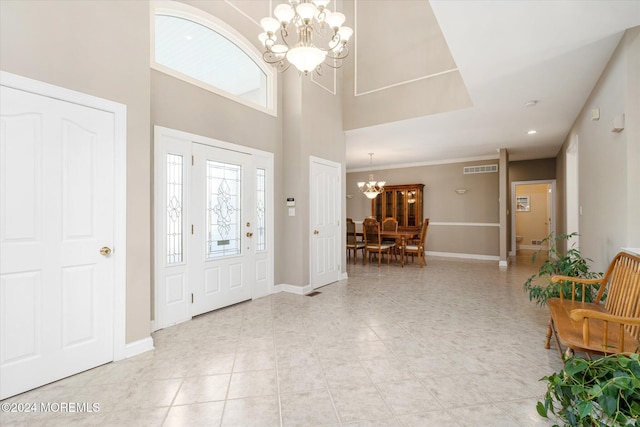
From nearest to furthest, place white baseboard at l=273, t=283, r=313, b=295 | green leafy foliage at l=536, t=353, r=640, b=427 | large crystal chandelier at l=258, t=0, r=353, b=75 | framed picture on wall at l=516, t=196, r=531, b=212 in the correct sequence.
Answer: green leafy foliage at l=536, t=353, r=640, b=427 → large crystal chandelier at l=258, t=0, r=353, b=75 → white baseboard at l=273, t=283, r=313, b=295 → framed picture on wall at l=516, t=196, r=531, b=212

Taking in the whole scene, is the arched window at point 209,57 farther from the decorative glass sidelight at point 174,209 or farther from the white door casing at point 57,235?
the white door casing at point 57,235

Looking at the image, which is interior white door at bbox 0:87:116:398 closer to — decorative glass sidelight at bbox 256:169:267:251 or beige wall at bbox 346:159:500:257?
decorative glass sidelight at bbox 256:169:267:251

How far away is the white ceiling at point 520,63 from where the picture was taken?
7.27 feet

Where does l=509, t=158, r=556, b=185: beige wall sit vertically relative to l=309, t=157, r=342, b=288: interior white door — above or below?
above

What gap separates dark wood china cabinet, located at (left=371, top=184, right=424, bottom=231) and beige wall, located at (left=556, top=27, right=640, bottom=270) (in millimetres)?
4613

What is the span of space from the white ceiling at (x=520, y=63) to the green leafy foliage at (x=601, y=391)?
234cm

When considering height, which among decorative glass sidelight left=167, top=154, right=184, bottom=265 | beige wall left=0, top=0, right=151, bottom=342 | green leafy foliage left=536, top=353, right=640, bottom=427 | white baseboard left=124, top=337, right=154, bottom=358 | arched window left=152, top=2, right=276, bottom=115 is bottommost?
white baseboard left=124, top=337, right=154, bottom=358

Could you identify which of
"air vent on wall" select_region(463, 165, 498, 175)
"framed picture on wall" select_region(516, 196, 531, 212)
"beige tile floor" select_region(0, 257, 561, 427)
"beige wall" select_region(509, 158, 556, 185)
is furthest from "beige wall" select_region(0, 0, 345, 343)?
"framed picture on wall" select_region(516, 196, 531, 212)

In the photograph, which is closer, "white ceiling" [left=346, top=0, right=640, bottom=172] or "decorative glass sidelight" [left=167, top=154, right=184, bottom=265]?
"white ceiling" [left=346, top=0, right=640, bottom=172]

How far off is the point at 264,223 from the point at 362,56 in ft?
11.7

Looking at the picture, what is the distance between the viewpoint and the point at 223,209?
3.82m

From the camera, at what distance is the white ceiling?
2215mm

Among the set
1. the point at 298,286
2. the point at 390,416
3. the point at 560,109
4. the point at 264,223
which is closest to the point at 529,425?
the point at 390,416

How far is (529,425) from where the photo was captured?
1664 millimetres
